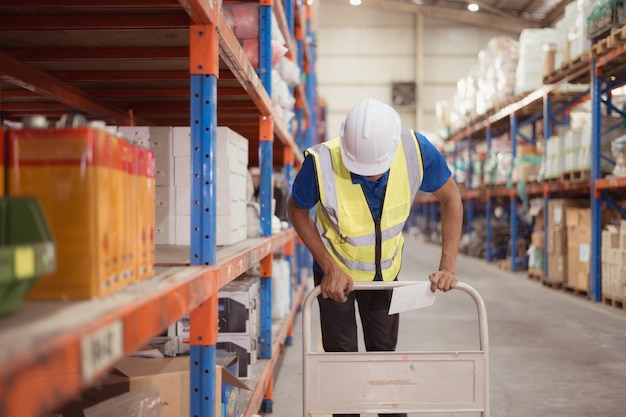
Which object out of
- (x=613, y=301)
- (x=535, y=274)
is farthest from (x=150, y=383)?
(x=535, y=274)

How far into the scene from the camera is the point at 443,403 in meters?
2.38

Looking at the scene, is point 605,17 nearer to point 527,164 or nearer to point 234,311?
point 527,164

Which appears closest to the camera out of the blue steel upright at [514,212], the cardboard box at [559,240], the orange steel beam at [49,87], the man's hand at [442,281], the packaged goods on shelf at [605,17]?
the man's hand at [442,281]

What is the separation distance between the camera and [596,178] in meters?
8.18

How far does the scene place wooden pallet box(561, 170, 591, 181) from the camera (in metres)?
8.54

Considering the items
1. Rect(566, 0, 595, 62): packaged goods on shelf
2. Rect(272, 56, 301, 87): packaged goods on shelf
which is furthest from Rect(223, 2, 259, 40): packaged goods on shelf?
Rect(566, 0, 595, 62): packaged goods on shelf

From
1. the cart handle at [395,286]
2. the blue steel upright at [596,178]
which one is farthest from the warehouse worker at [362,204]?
the blue steel upright at [596,178]

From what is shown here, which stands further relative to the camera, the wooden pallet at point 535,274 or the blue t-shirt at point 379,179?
the wooden pallet at point 535,274

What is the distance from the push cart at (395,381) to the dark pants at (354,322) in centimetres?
65

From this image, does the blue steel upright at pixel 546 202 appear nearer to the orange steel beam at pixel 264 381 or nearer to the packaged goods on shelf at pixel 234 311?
the orange steel beam at pixel 264 381

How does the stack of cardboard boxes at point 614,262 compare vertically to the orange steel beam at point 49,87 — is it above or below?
below

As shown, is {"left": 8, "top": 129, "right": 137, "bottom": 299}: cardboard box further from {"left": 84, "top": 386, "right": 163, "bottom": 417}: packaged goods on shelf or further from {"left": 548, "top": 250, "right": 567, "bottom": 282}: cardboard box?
{"left": 548, "top": 250, "right": 567, "bottom": 282}: cardboard box

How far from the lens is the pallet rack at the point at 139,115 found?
955mm

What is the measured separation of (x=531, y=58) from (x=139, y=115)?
780 centimetres
